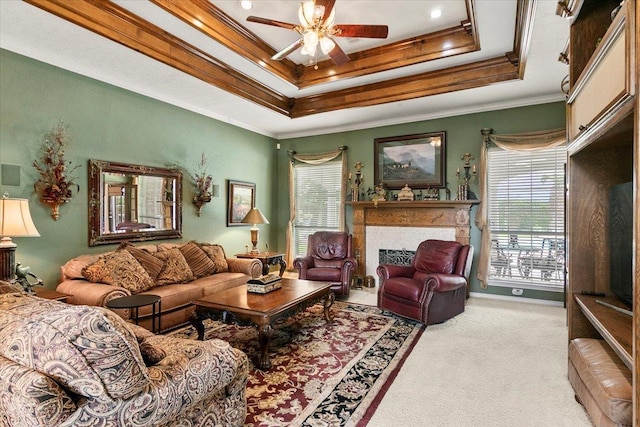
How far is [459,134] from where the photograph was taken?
5551mm

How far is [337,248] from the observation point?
5664mm

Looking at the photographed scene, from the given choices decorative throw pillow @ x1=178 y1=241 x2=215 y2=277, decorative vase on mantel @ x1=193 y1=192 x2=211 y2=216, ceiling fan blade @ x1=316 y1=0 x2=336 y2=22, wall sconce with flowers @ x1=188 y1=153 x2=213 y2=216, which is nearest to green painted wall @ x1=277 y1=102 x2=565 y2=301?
wall sconce with flowers @ x1=188 y1=153 x2=213 y2=216

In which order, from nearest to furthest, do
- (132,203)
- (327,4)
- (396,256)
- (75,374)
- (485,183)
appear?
(75,374)
(327,4)
(132,203)
(485,183)
(396,256)

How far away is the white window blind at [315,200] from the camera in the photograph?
6.71 metres

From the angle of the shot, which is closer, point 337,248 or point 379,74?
point 379,74

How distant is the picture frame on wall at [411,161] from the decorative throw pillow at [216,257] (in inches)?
120

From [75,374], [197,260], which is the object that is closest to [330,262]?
[197,260]

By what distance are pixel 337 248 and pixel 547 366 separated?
331 cm

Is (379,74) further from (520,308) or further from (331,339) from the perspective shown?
(520,308)

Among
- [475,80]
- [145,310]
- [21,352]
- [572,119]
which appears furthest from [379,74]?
[21,352]

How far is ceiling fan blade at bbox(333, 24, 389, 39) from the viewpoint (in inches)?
116

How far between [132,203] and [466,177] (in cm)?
504

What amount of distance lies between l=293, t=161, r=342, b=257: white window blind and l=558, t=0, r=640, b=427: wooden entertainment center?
4288mm

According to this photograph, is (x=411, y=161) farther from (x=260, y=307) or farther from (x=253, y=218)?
(x=260, y=307)
